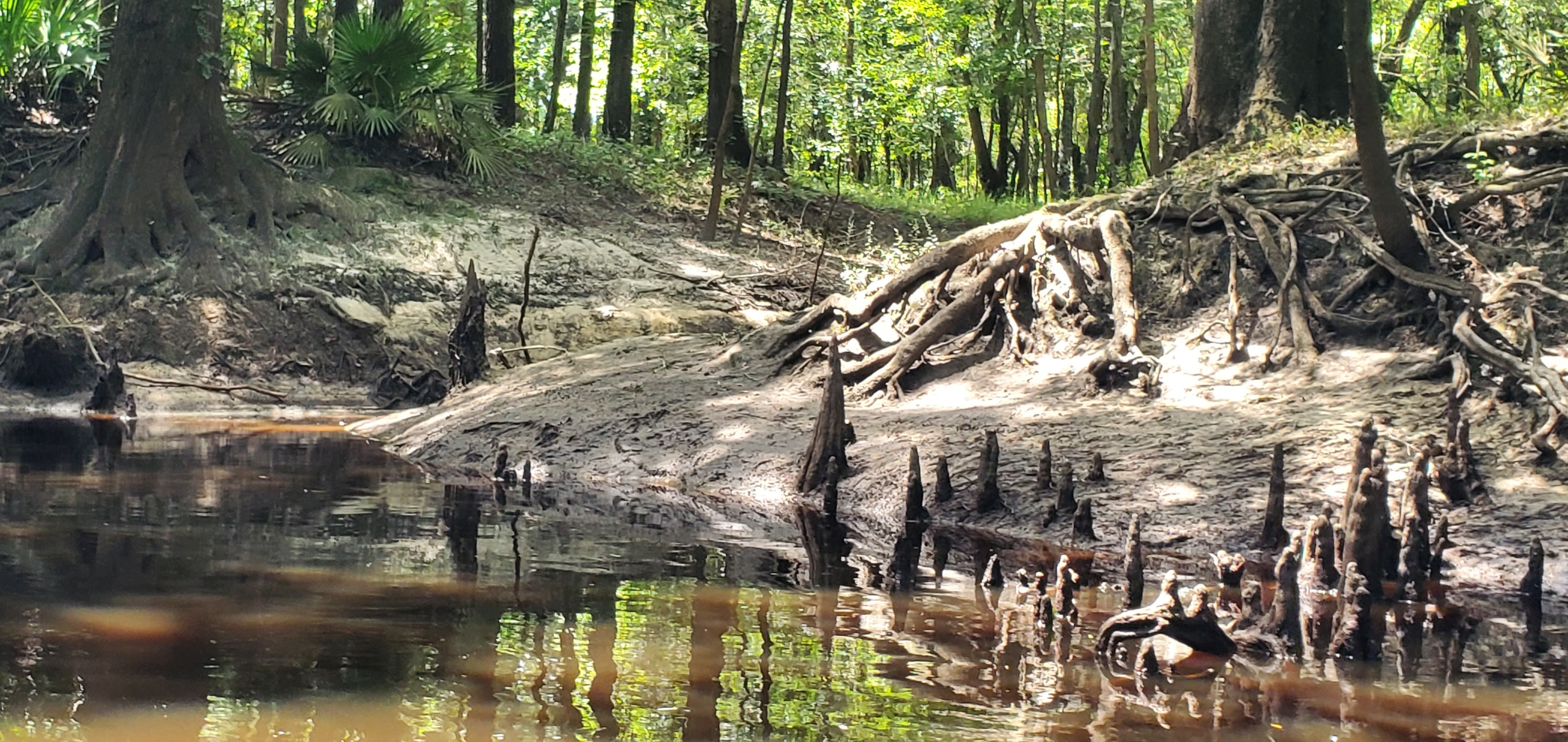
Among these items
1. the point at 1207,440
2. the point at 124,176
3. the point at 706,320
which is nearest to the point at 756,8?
the point at 706,320

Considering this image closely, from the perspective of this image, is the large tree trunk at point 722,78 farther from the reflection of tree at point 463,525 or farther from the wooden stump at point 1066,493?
the wooden stump at point 1066,493

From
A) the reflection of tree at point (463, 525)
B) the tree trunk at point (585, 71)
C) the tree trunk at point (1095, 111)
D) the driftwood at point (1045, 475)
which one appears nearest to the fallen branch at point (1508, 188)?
the driftwood at point (1045, 475)

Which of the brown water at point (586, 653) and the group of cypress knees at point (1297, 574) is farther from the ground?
the group of cypress knees at point (1297, 574)

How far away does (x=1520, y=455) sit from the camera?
844cm

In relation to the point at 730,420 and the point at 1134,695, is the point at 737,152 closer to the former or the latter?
the point at 730,420

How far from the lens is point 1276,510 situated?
26.2 feet

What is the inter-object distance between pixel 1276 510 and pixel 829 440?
3.22 meters

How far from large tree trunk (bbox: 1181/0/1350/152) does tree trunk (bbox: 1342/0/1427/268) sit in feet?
9.21

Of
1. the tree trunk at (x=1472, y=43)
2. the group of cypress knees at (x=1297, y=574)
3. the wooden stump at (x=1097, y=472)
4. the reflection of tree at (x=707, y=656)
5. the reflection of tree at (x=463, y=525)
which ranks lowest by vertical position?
the reflection of tree at (x=707, y=656)

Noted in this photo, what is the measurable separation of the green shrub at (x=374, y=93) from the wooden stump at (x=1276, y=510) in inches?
577

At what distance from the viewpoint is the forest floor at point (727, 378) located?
8.85 meters

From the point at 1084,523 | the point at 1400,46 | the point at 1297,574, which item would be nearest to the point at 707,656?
the point at 1297,574

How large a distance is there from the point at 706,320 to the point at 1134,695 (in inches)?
547

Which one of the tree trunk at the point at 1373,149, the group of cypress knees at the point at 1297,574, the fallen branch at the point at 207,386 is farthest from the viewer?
the fallen branch at the point at 207,386
